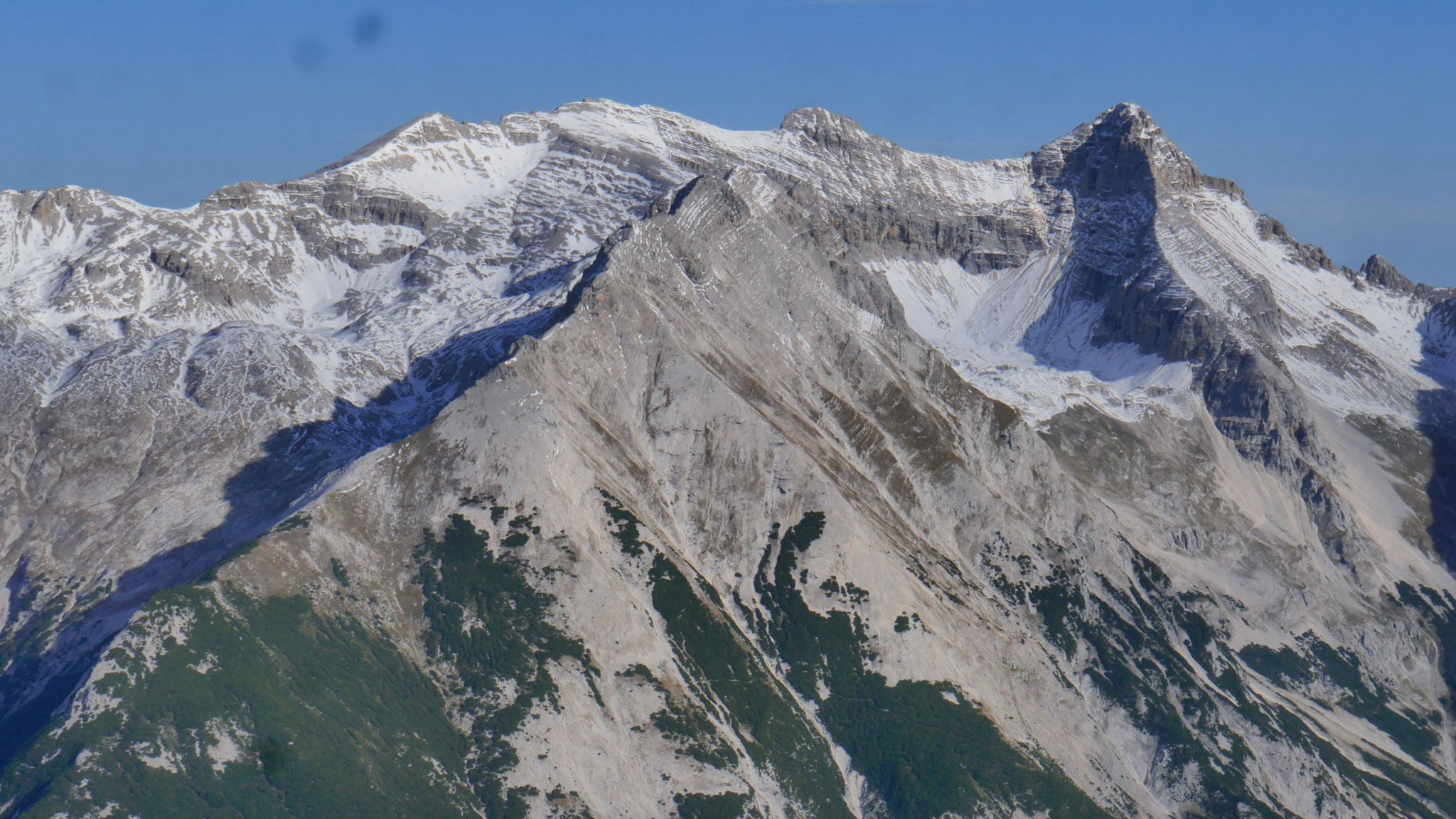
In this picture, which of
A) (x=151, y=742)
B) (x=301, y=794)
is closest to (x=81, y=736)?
(x=151, y=742)

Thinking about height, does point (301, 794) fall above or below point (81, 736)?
below

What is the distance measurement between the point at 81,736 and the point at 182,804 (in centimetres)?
1488

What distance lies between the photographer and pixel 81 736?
199 metres

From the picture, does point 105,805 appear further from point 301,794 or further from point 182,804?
point 301,794

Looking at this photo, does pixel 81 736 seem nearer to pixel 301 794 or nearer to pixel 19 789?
pixel 19 789

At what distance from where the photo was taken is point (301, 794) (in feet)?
656

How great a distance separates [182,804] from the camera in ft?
636

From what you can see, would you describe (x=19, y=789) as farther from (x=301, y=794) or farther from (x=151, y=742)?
(x=301, y=794)

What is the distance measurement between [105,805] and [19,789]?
33.0 ft

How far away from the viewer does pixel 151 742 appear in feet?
655

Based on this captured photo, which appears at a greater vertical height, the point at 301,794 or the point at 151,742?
the point at 151,742

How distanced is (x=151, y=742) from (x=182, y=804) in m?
9.40

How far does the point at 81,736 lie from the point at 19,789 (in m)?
8.65

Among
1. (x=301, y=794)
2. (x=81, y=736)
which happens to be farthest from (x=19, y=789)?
(x=301, y=794)
